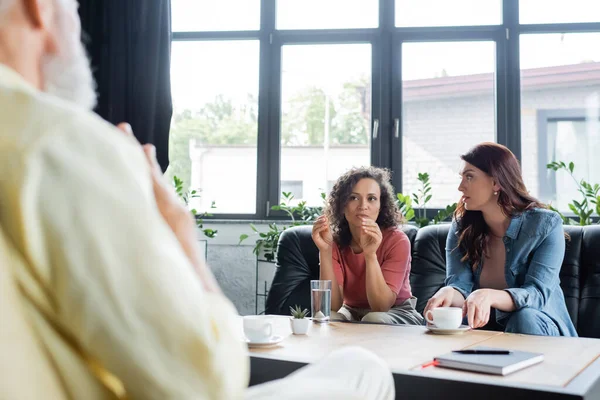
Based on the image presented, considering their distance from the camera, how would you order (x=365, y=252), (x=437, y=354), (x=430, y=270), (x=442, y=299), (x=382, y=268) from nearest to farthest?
1. (x=437, y=354)
2. (x=442, y=299)
3. (x=365, y=252)
4. (x=382, y=268)
5. (x=430, y=270)

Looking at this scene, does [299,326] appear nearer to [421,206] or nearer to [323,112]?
[421,206]

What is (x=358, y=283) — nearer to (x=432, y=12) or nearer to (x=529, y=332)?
(x=529, y=332)

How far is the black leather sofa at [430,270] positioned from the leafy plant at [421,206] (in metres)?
0.59

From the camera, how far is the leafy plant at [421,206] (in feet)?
12.4

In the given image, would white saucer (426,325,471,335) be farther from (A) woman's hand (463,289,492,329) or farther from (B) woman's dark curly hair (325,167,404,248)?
(B) woman's dark curly hair (325,167,404,248)

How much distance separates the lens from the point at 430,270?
305cm

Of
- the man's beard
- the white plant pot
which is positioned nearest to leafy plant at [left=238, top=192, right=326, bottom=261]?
the white plant pot

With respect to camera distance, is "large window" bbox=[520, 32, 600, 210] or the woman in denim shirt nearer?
the woman in denim shirt

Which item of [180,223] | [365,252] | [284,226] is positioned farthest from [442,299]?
[284,226]

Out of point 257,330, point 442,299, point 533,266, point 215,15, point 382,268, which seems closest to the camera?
point 257,330

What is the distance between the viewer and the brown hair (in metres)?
2.64

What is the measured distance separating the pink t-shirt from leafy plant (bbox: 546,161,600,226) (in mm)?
1204

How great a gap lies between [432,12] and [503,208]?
80.9 inches

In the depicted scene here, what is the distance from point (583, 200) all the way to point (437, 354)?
2.73 m
